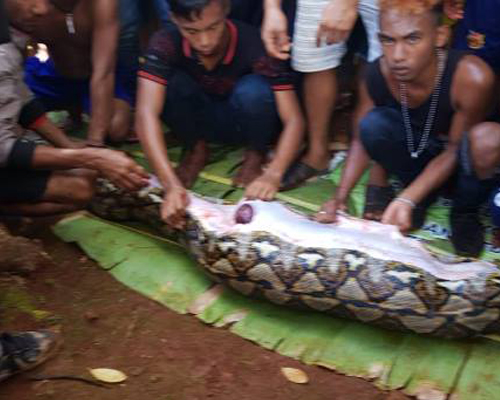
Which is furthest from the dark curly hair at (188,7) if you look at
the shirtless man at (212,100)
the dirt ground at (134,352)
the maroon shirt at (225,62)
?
the dirt ground at (134,352)

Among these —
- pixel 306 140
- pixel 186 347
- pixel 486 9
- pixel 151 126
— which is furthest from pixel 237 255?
pixel 486 9

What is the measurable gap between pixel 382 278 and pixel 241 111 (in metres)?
1.51

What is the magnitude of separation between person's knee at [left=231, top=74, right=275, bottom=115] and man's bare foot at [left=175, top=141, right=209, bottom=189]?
43cm

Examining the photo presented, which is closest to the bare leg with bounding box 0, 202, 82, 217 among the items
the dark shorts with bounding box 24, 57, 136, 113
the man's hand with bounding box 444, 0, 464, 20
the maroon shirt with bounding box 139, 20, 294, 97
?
the maroon shirt with bounding box 139, 20, 294, 97

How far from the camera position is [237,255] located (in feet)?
10.9

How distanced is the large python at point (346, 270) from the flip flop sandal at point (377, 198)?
0.37m

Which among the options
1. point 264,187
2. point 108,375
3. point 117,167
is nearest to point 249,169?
point 264,187

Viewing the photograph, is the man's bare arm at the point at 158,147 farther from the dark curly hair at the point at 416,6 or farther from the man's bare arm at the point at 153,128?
the dark curly hair at the point at 416,6

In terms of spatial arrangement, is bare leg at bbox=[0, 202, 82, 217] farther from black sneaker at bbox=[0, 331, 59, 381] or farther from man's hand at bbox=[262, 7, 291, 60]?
man's hand at bbox=[262, 7, 291, 60]

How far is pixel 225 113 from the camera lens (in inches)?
172

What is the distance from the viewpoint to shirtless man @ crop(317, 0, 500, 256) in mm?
3424

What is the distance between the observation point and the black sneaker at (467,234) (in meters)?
3.51

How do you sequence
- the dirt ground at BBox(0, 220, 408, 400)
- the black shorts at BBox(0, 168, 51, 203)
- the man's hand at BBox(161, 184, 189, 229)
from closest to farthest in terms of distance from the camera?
the dirt ground at BBox(0, 220, 408, 400)
the man's hand at BBox(161, 184, 189, 229)
the black shorts at BBox(0, 168, 51, 203)

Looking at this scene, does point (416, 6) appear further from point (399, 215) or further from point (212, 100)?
point (212, 100)
